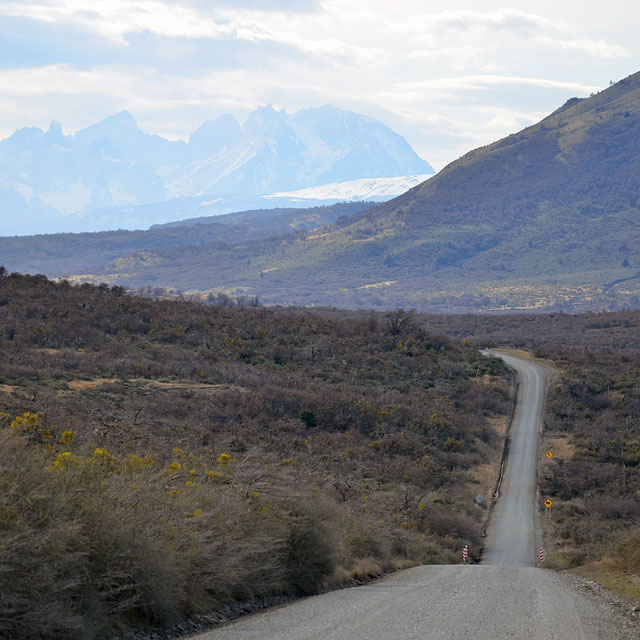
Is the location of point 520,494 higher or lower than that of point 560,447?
lower

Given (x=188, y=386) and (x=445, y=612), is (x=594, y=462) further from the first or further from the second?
(x=445, y=612)

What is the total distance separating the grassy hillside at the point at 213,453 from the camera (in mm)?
8492

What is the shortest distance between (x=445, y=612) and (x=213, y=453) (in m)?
12.0

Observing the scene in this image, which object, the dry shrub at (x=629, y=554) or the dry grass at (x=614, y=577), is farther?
the dry shrub at (x=629, y=554)

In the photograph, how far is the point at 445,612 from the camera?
10609 millimetres

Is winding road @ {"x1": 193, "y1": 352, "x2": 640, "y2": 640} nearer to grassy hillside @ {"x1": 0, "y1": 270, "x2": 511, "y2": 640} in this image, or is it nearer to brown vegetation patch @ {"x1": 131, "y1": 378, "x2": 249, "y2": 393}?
grassy hillside @ {"x1": 0, "y1": 270, "x2": 511, "y2": 640}

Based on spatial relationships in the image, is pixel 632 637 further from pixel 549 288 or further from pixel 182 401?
pixel 549 288

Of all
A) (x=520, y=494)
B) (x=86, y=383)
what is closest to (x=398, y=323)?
(x=520, y=494)

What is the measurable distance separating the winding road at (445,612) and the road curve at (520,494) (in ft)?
31.2

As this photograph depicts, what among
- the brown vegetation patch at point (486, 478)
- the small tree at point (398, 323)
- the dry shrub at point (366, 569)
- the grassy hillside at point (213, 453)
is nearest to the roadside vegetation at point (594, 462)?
the brown vegetation patch at point (486, 478)

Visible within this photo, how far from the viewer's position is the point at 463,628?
9.64 m

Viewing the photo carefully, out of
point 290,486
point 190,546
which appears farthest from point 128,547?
point 290,486

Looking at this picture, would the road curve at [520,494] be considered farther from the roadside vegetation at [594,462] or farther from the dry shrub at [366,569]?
the dry shrub at [366,569]

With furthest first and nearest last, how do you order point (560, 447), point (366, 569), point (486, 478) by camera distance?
1. point (560, 447)
2. point (486, 478)
3. point (366, 569)
